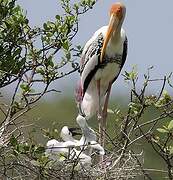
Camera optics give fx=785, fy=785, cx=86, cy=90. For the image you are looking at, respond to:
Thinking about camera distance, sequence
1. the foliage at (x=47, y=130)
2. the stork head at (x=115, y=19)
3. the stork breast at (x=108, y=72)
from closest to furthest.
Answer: the foliage at (x=47, y=130) < the stork head at (x=115, y=19) < the stork breast at (x=108, y=72)

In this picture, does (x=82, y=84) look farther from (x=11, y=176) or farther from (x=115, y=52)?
(x=11, y=176)

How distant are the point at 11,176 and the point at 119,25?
5.50 ft

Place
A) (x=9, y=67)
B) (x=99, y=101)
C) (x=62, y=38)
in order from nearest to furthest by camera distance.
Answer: (x=9, y=67) → (x=62, y=38) → (x=99, y=101)

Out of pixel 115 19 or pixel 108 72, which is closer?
pixel 115 19

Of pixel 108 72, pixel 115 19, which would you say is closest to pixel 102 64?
pixel 108 72

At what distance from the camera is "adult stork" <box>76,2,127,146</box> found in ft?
14.7

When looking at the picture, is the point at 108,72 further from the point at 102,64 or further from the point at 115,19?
the point at 115,19

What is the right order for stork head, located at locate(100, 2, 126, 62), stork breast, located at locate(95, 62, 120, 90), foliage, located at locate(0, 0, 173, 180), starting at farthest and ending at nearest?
1. stork breast, located at locate(95, 62, 120, 90)
2. stork head, located at locate(100, 2, 126, 62)
3. foliage, located at locate(0, 0, 173, 180)

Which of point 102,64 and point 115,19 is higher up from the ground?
point 115,19

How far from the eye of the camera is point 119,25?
4531 millimetres

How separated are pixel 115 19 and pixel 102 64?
281mm

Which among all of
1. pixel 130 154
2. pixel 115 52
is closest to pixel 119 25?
pixel 115 52

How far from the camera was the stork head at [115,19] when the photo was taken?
14.7 feet

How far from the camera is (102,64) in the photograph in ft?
15.1
